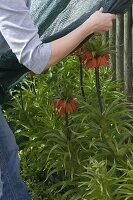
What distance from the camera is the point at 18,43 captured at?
165 cm

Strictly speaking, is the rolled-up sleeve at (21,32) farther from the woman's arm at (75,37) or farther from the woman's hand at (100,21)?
the woman's hand at (100,21)

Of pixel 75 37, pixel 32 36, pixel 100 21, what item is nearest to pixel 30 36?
pixel 32 36

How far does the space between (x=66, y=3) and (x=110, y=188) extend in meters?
0.76

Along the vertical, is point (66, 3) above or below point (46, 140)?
above

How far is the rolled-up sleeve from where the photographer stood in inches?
64.0

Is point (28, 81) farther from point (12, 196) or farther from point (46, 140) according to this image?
point (12, 196)

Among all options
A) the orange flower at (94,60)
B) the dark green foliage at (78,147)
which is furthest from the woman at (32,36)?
the dark green foliage at (78,147)

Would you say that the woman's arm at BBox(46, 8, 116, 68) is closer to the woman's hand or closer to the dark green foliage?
the woman's hand

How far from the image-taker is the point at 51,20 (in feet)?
7.11

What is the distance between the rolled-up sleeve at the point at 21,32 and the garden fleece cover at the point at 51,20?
34cm

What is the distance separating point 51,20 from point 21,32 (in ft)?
1.78

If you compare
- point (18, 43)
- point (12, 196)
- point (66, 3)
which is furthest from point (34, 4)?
point (12, 196)

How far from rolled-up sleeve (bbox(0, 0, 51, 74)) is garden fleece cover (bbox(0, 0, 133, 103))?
0.34 m

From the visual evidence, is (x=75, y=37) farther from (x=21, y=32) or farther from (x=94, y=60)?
(x=94, y=60)
